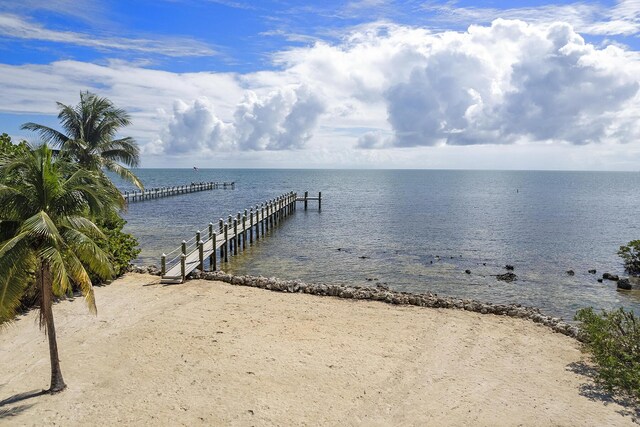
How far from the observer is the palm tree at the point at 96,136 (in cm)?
2017

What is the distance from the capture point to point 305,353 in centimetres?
1193

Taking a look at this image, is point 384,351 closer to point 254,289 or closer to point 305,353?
point 305,353

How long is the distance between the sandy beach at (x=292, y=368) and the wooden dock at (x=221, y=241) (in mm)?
3186

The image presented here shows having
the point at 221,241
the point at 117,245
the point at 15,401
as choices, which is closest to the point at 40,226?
the point at 15,401

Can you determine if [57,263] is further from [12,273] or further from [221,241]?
[221,241]

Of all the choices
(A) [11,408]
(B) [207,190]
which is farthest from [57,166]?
(B) [207,190]

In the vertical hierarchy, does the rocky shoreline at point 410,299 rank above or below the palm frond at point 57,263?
below

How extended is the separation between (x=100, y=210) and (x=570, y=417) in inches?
408

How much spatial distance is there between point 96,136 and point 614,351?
21.4 metres

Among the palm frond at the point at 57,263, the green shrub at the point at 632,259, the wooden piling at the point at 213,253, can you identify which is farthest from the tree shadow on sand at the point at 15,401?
the green shrub at the point at 632,259

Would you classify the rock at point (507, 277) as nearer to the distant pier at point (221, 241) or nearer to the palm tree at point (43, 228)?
the distant pier at point (221, 241)

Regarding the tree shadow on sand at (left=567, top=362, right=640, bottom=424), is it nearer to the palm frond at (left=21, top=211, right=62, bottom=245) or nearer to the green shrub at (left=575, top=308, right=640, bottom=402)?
the green shrub at (left=575, top=308, right=640, bottom=402)

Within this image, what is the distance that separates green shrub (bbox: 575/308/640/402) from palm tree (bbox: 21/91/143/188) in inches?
684

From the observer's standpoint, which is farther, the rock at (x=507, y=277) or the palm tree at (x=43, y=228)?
the rock at (x=507, y=277)
